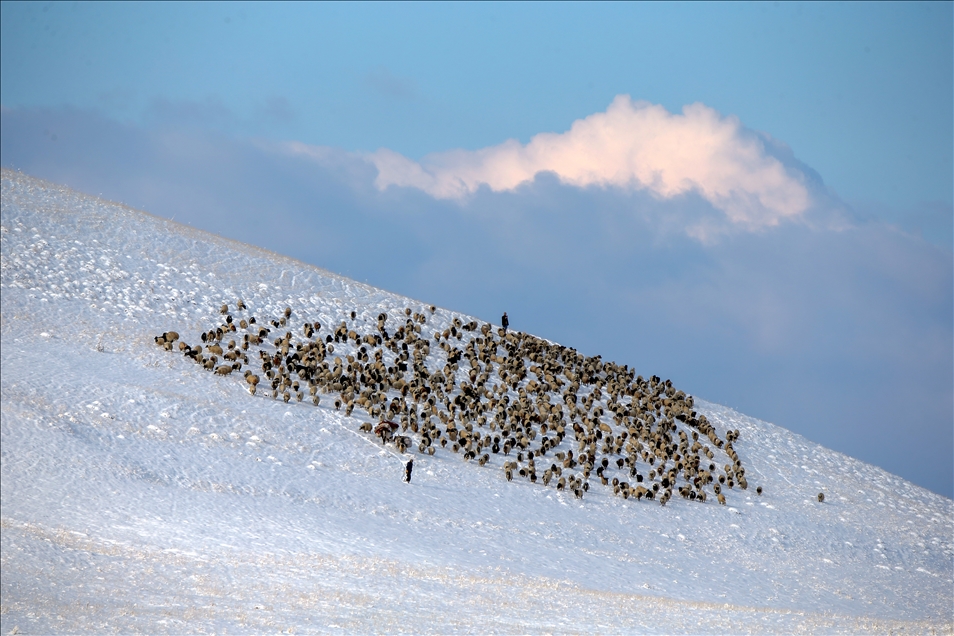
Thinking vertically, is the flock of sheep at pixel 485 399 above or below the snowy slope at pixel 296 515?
above

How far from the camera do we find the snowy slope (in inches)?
770

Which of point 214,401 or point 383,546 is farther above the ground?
point 214,401

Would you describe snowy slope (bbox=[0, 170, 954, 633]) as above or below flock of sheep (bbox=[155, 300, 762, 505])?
below

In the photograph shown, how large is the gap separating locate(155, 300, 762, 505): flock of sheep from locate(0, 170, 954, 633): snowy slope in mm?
797

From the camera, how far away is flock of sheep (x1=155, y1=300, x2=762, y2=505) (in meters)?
34.4

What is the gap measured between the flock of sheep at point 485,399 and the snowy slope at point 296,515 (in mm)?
797

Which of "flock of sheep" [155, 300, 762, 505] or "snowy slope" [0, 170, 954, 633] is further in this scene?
"flock of sheep" [155, 300, 762, 505]

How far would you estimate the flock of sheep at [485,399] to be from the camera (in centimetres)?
3438

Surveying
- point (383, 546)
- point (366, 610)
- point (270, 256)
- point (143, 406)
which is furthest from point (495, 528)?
point (270, 256)

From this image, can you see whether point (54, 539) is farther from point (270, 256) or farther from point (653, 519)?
point (270, 256)

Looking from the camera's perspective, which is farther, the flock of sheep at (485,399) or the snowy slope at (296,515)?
the flock of sheep at (485,399)

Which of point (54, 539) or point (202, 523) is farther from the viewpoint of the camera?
point (202, 523)

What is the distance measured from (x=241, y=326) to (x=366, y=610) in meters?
21.4

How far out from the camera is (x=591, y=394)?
136ft
